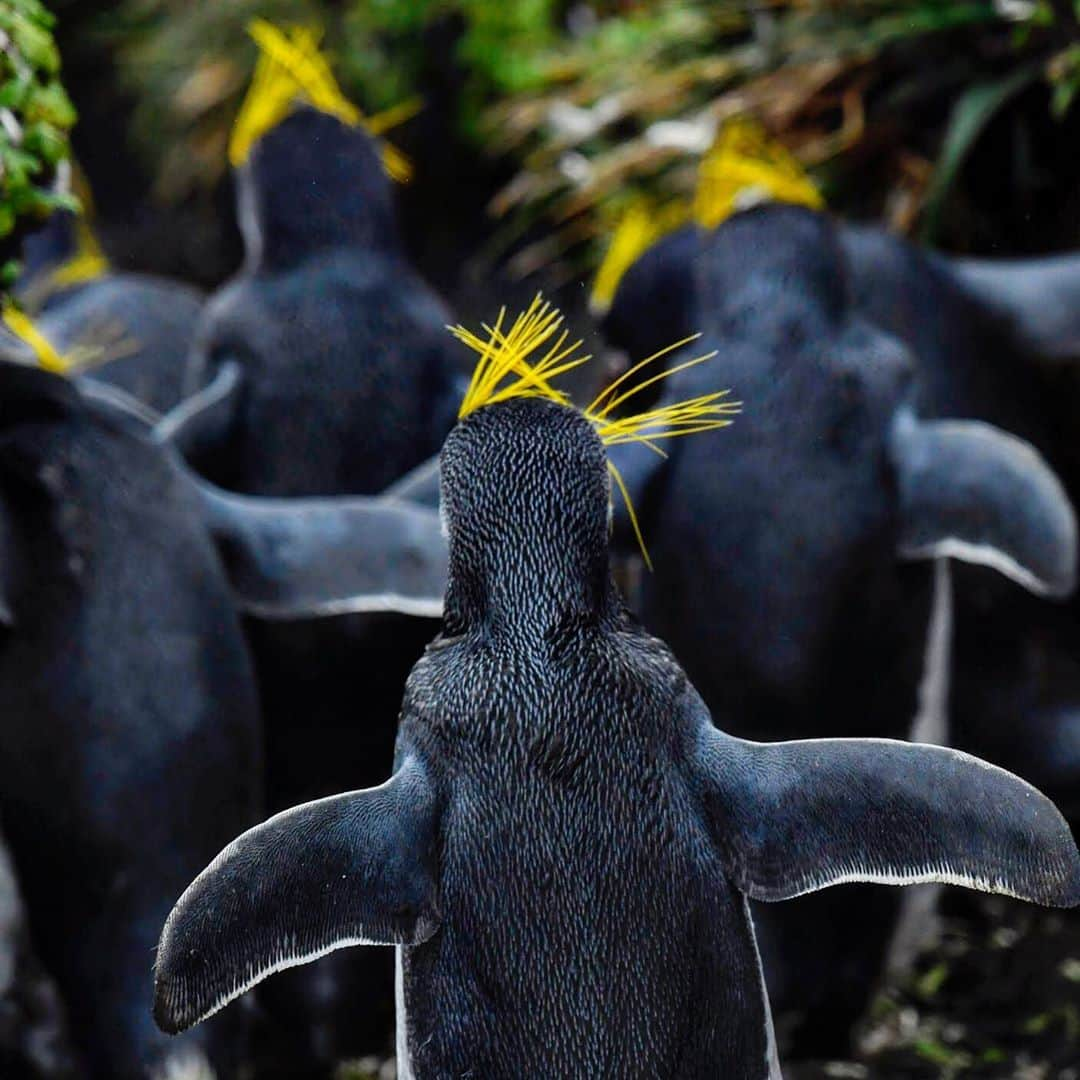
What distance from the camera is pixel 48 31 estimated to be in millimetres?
1704

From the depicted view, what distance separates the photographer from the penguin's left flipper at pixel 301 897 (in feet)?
3.65

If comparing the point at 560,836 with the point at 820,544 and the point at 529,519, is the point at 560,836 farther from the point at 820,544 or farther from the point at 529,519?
the point at 820,544

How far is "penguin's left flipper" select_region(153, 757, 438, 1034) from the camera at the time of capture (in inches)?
43.8

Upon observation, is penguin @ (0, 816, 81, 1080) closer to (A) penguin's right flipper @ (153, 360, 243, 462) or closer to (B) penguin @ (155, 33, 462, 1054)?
(B) penguin @ (155, 33, 462, 1054)

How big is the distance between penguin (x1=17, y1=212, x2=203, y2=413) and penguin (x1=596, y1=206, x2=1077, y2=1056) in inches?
44.2

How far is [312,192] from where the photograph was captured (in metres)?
2.45

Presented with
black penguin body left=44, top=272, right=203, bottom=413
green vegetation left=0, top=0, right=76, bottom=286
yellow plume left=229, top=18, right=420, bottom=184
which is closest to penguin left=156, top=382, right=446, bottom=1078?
green vegetation left=0, top=0, right=76, bottom=286

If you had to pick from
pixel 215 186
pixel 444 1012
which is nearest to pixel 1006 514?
pixel 444 1012

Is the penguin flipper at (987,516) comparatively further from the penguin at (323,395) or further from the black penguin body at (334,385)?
the black penguin body at (334,385)

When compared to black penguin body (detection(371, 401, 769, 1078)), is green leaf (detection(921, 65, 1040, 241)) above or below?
above

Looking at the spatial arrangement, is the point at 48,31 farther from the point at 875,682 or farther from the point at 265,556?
the point at 875,682

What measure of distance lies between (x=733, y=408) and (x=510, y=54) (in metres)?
2.79

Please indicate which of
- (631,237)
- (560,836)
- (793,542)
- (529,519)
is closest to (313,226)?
(631,237)

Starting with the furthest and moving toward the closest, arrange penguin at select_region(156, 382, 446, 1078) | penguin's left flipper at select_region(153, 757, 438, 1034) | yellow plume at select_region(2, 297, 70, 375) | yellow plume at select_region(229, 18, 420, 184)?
yellow plume at select_region(229, 18, 420, 184) → penguin at select_region(156, 382, 446, 1078) → yellow plume at select_region(2, 297, 70, 375) → penguin's left flipper at select_region(153, 757, 438, 1034)
